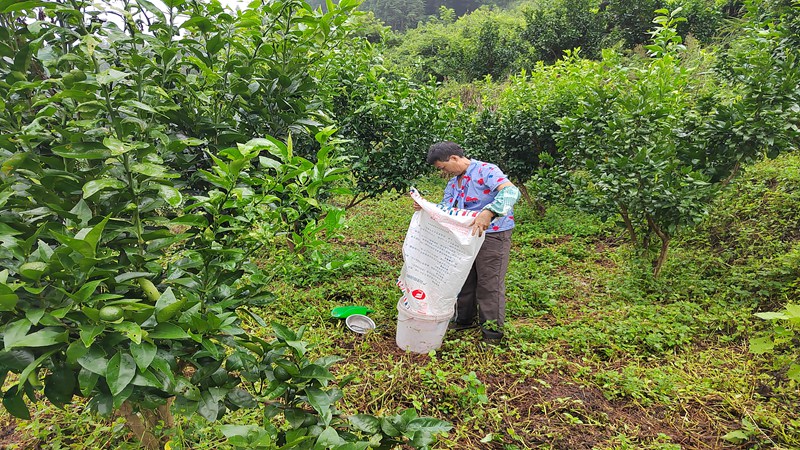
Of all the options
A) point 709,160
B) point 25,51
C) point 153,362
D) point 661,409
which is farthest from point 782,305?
point 25,51

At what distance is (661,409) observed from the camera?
8.37 feet

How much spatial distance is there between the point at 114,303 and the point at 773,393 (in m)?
3.31

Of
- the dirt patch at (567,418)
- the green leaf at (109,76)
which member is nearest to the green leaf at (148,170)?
the green leaf at (109,76)

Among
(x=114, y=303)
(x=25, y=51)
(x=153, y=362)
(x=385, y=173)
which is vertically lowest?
(x=385, y=173)

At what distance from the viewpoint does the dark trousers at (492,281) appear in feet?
10.5

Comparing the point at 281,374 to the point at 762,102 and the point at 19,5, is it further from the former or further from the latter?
the point at 762,102

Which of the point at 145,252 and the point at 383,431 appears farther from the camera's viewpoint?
the point at 145,252

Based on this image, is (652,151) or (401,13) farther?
(401,13)

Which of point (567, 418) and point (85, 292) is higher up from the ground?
point (85, 292)

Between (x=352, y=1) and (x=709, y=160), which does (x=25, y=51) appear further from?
(x=709, y=160)

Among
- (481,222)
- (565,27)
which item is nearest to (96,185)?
(481,222)

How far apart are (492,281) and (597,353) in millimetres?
899

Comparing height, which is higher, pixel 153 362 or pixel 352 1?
pixel 352 1

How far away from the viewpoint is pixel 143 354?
89 cm
